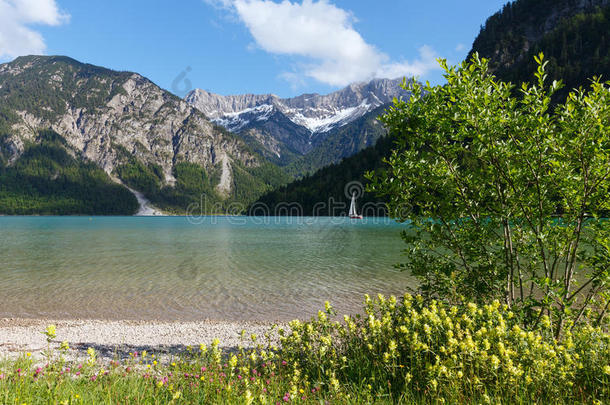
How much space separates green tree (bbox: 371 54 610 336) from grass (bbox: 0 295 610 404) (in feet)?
4.59

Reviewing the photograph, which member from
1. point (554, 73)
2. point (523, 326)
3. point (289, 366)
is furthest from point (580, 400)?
point (554, 73)

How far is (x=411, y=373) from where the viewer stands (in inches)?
262

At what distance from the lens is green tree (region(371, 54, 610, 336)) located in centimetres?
681

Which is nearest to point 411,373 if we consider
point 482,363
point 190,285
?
point 482,363

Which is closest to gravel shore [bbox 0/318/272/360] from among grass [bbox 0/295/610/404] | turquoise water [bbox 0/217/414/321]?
turquoise water [bbox 0/217/414/321]

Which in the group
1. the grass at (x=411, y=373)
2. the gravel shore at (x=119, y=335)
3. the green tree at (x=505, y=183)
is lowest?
the gravel shore at (x=119, y=335)

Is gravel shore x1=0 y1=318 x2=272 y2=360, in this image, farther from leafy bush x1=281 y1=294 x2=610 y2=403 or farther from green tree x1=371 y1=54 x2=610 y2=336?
green tree x1=371 y1=54 x2=610 y2=336

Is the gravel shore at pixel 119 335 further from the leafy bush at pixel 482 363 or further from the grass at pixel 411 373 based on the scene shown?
the leafy bush at pixel 482 363

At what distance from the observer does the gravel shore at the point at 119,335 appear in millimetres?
13992

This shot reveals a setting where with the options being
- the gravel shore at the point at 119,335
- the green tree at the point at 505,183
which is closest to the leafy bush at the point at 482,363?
the green tree at the point at 505,183

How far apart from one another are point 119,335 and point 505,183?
707 inches

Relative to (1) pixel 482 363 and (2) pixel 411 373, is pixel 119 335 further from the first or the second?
(1) pixel 482 363

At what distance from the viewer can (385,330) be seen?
24.5 ft

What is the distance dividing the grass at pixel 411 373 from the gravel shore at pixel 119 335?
21.7 ft
